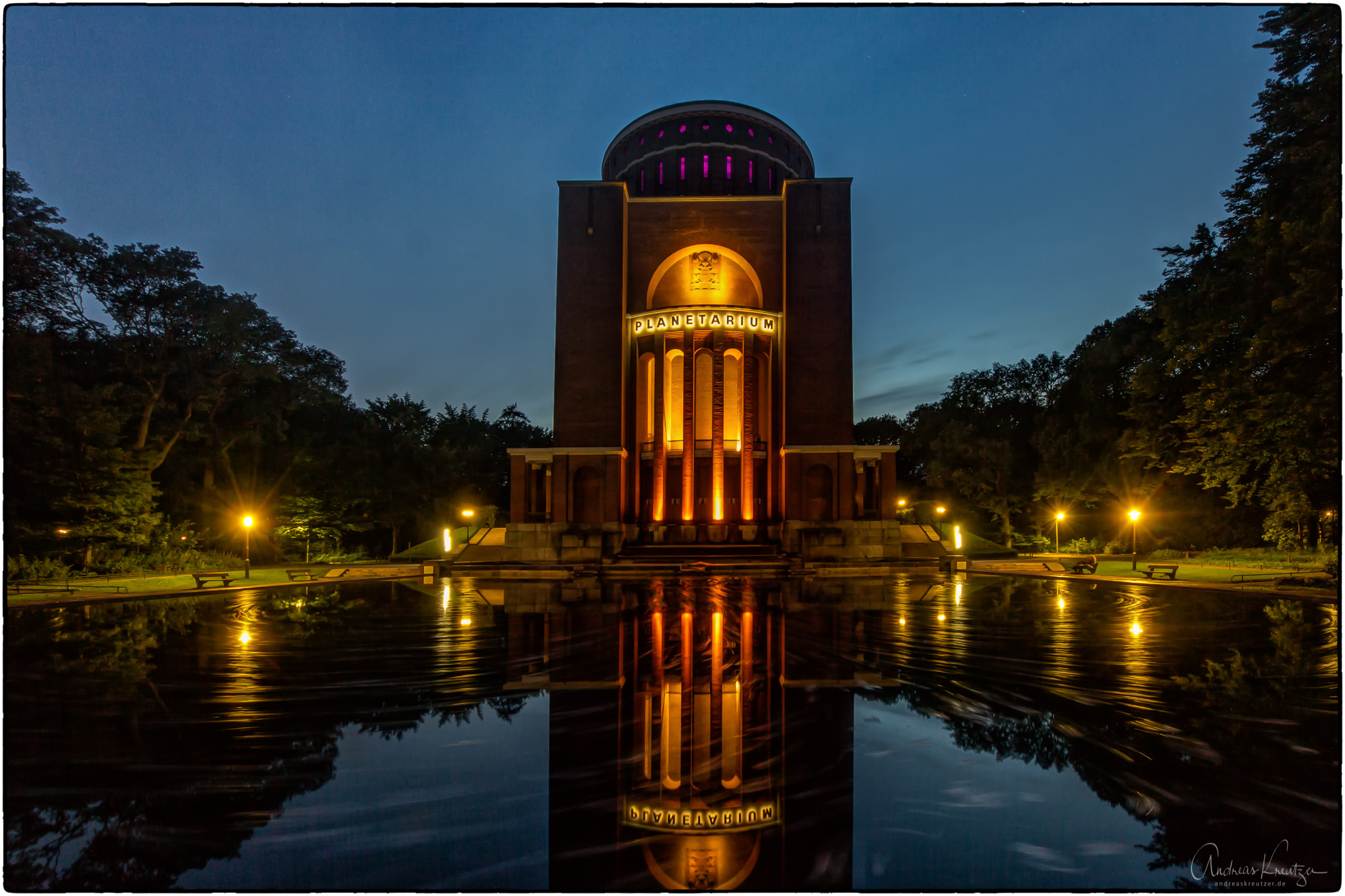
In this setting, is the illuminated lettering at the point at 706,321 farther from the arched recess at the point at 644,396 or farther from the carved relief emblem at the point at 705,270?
the carved relief emblem at the point at 705,270

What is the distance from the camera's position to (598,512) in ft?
86.7

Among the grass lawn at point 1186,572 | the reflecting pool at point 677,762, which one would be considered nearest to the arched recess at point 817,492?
the grass lawn at point 1186,572

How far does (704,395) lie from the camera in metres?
28.3

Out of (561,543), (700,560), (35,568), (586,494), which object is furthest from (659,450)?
(35,568)

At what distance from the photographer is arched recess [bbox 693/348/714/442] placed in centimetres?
A: 2741

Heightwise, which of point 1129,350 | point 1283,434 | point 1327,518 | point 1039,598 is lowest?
point 1039,598

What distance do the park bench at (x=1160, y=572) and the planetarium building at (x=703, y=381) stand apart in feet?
25.3

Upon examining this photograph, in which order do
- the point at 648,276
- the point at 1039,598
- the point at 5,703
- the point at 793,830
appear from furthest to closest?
1. the point at 648,276
2. the point at 1039,598
3. the point at 5,703
4. the point at 793,830

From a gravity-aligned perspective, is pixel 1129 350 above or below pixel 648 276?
below

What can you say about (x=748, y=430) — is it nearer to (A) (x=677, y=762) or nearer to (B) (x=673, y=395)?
(B) (x=673, y=395)

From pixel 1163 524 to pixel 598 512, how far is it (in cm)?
2605

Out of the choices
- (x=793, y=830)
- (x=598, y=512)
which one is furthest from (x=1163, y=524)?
(x=793, y=830)

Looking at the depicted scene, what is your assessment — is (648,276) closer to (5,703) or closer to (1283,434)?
(1283,434)

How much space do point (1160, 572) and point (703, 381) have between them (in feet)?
56.8
